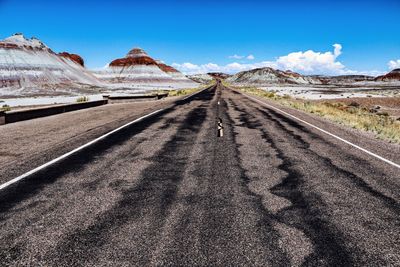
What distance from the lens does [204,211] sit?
15.2 ft

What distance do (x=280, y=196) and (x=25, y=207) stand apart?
362cm

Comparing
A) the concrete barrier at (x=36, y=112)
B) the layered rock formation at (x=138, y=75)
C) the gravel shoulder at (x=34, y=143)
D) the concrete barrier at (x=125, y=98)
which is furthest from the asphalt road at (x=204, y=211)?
the layered rock formation at (x=138, y=75)

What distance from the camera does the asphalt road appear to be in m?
3.54

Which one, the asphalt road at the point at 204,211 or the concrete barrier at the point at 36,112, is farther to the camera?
the concrete barrier at the point at 36,112

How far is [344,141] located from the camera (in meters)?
10.8

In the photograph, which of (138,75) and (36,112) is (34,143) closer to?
(36,112)

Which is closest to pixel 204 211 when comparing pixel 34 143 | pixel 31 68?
pixel 34 143

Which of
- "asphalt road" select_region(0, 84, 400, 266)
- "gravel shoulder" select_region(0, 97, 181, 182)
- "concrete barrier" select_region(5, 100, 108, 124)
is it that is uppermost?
"asphalt road" select_region(0, 84, 400, 266)

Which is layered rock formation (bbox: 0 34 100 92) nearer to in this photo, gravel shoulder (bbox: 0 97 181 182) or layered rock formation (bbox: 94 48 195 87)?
layered rock formation (bbox: 94 48 195 87)

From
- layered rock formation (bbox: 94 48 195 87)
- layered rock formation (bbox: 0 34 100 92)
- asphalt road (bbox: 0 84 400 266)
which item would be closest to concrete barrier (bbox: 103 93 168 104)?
asphalt road (bbox: 0 84 400 266)

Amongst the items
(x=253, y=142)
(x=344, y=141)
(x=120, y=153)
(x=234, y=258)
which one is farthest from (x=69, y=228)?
(x=344, y=141)

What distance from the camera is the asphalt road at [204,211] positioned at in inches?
140

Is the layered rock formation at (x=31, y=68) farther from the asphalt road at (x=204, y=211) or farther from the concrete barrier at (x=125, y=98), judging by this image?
the asphalt road at (x=204, y=211)

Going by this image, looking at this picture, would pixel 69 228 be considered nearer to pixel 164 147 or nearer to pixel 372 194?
pixel 372 194
